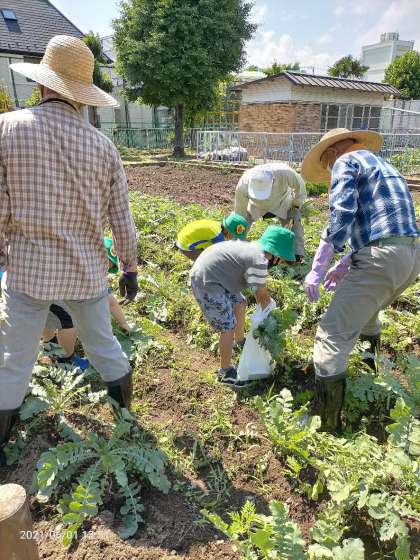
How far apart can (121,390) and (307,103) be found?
57.7ft

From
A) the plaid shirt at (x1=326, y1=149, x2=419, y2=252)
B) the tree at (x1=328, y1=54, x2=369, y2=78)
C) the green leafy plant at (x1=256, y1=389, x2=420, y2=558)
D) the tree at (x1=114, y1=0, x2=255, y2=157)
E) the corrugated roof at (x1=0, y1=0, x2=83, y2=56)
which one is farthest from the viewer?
the tree at (x1=328, y1=54, x2=369, y2=78)

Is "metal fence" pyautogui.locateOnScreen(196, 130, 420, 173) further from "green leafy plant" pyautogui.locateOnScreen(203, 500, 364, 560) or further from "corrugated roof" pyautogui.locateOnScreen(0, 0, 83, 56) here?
"corrugated roof" pyautogui.locateOnScreen(0, 0, 83, 56)

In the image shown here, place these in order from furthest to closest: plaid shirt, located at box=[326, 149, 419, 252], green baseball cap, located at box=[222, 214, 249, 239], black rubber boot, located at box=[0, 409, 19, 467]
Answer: green baseball cap, located at box=[222, 214, 249, 239] → plaid shirt, located at box=[326, 149, 419, 252] → black rubber boot, located at box=[0, 409, 19, 467]

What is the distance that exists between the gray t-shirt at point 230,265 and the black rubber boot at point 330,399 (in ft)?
2.32

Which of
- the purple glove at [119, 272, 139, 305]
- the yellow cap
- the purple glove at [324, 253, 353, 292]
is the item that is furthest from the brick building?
the purple glove at [119, 272, 139, 305]

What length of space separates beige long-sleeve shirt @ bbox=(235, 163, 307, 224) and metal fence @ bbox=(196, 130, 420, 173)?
855 centimetres

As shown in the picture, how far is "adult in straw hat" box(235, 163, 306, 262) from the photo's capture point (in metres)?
4.21

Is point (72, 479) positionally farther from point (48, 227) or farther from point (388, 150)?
point (388, 150)

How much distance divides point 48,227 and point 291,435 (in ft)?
5.23

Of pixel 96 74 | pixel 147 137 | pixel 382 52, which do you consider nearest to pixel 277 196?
pixel 96 74

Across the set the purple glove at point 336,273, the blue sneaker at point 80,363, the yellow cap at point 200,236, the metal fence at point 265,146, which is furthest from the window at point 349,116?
the blue sneaker at point 80,363

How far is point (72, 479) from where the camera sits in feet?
7.13

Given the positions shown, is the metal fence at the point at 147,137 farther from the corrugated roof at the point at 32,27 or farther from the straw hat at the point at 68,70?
the straw hat at the point at 68,70

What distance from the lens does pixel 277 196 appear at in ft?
15.6
